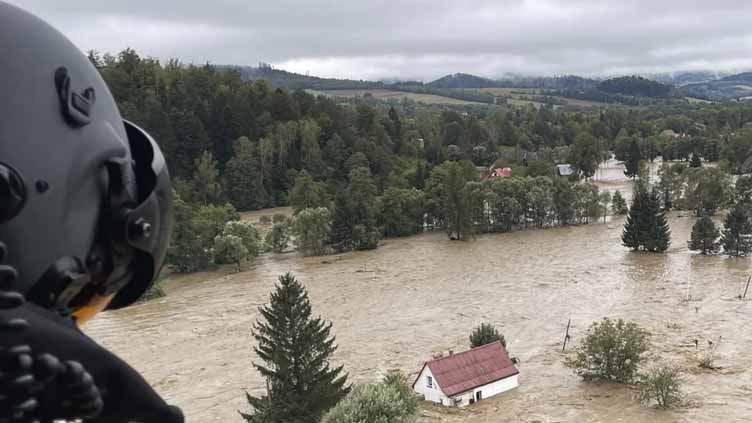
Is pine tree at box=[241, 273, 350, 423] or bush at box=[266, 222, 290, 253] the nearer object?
pine tree at box=[241, 273, 350, 423]

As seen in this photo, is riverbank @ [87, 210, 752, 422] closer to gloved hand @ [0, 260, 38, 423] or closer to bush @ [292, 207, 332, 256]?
bush @ [292, 207, 332, 256]

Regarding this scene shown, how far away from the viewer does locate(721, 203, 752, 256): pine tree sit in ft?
134

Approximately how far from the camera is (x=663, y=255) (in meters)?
41.9

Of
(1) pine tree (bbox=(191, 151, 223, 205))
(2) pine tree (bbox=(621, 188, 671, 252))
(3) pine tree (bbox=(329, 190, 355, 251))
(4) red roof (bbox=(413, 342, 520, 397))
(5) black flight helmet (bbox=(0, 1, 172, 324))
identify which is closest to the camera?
(5) black flight helmet (bbox=(0, 1, 172, 324))

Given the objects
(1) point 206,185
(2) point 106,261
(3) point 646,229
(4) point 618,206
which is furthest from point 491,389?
(1) point 206,185

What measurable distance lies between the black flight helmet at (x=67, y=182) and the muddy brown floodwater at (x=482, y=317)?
18.1 meters

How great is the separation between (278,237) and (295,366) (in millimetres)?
32251

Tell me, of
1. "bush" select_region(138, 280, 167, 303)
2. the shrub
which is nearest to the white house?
"bush" select_region(138, 280, 167, 303)

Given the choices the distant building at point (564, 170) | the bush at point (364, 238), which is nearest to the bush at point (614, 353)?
the bush at point (364, 238)

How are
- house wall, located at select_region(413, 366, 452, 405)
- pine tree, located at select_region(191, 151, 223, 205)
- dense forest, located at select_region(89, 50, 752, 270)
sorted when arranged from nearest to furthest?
house wall, located at select_region(413, 366, 452, 405)
dense forest, located at select_region(89, 50, 752, 270)
pine tree, located at select_region(191, 151, 223, 205)

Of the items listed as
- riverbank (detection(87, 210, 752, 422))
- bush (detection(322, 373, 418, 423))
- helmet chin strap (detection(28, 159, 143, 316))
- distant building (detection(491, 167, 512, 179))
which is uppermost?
helmet chin strap (detection(28, 159, 143, 316))

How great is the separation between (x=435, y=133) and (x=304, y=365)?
80.9 m

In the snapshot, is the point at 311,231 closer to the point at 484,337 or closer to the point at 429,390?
the point at 484,337

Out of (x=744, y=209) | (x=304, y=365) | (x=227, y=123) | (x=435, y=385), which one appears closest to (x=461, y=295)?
(x=435, y=385)
